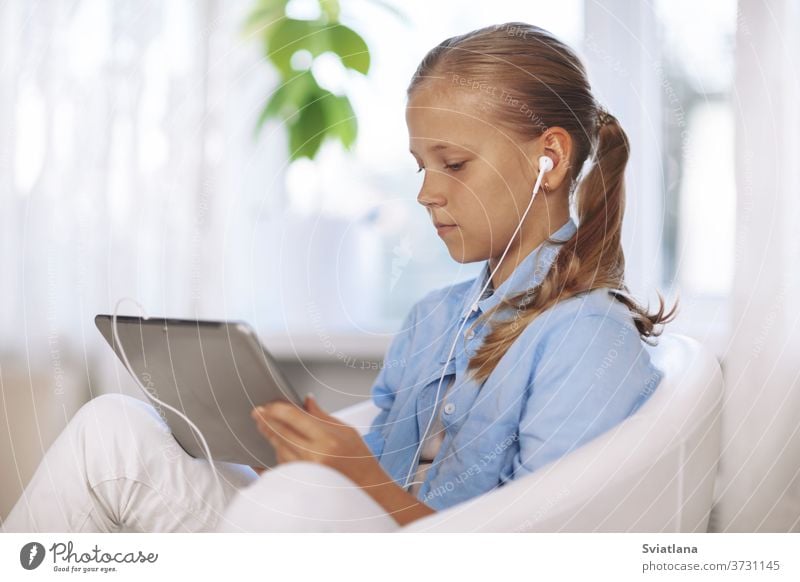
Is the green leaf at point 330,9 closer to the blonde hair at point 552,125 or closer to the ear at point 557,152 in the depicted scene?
the blonde hair at point 552,125

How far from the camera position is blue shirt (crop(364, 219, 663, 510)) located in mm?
708

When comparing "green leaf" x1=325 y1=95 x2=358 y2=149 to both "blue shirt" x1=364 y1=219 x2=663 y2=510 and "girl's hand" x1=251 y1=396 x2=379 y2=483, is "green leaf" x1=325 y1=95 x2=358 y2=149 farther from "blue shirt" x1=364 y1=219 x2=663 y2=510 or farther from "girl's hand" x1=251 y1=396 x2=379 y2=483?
"girl's hand" x1=251 y1=396 x2=379 y2=483

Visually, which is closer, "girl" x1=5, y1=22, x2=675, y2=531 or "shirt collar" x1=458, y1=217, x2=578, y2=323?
"girl" x1=5, y1=22, x2=675, y2=531

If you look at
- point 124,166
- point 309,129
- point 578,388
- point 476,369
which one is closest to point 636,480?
point 578,388

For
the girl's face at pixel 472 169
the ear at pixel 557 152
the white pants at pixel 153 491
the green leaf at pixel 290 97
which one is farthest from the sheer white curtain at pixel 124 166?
the ear at pixel 557 152

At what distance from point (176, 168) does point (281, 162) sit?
0.15 metres

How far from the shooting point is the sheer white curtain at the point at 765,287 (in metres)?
0.91

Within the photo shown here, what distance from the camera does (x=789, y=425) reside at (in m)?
0.97

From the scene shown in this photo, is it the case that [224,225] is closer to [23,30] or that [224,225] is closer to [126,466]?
[23,30]

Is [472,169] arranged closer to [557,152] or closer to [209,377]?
[557,152]

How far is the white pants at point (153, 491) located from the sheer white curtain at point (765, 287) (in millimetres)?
471

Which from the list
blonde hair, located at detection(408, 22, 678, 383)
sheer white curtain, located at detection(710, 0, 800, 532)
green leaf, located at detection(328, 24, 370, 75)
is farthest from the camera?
green leaf, located at detection(328, 24, 370, 75)

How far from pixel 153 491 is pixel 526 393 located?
37 cm

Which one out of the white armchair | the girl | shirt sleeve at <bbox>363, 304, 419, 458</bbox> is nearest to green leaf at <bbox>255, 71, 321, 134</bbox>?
the girl
